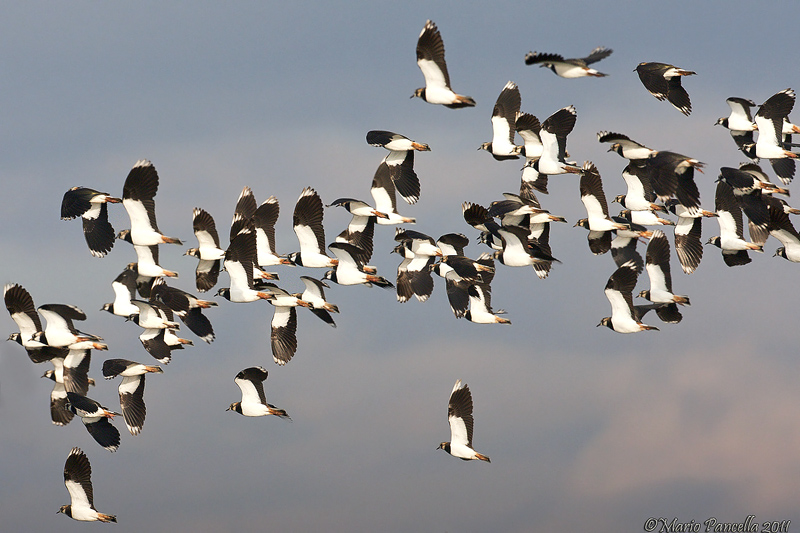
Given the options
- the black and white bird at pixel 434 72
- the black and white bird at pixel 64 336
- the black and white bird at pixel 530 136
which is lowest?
the black and white bird at pixel 64 336

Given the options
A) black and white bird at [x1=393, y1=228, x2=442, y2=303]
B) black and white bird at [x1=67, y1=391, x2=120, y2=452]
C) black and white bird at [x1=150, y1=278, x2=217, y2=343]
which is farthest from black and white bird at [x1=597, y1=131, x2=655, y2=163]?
black and white bird at [x1=67, y1=391, x2=120, y2=452]

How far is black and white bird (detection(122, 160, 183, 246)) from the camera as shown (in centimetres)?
3928

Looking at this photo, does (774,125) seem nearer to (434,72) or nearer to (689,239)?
(689,239)

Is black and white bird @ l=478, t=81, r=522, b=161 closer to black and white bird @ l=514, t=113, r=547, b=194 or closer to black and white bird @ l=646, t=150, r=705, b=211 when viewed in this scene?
black and white bird @ l=514, t=113, r=547, b=194

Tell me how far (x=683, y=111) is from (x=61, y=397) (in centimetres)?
2294

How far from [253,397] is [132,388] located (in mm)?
3956

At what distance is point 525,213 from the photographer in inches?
1634

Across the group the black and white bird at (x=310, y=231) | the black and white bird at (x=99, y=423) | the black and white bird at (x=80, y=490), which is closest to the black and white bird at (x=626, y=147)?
the black and white bird at (x=310, y=231)

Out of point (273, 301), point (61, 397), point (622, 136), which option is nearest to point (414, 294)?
point (273, 301)

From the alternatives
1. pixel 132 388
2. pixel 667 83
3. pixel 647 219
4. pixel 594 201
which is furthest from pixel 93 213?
pixel 667 83

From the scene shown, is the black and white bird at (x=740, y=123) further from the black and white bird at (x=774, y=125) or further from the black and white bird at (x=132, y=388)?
the black and white bird at (x=132, y=388)

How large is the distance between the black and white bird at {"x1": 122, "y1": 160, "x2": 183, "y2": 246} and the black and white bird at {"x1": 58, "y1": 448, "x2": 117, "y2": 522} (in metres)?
7.37

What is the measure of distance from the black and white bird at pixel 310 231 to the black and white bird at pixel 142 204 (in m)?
4.03

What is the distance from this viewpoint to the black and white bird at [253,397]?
39.7 m
